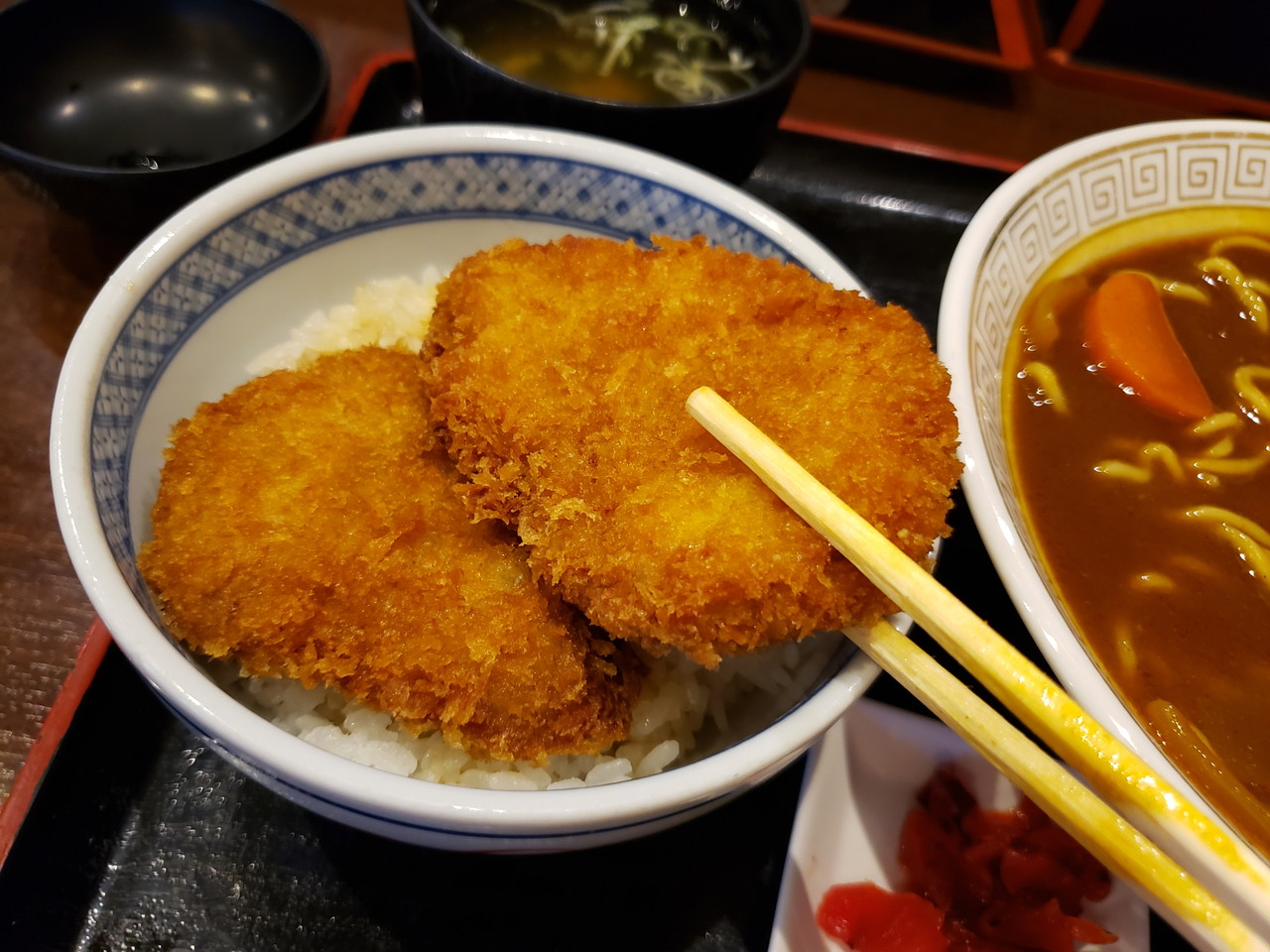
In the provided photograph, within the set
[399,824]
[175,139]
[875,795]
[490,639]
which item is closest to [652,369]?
[490,639]

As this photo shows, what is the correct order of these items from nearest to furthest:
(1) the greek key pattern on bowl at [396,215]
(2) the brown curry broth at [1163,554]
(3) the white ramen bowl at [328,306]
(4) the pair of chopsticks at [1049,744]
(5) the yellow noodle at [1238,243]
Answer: (4) the pair of chopsticks at [1049,744]
(3) the white ramen bowl at [328,306]
(2) the brown curry broth at [1163,554]
(1) the greek key pattern on bowl at [396,215]
(5) the yellow noodle at [1238,243]

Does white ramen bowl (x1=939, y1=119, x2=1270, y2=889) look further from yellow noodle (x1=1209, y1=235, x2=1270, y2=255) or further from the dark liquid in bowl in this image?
the dark liquid in bowl

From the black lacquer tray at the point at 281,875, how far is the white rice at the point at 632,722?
0.15 metres

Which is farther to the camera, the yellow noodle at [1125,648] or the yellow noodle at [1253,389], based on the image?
the yellow noodle at [1253,389]

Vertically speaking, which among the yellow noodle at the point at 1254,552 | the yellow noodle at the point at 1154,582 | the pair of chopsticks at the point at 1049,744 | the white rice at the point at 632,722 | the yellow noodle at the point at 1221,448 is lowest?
the white rice at the point at 632,722

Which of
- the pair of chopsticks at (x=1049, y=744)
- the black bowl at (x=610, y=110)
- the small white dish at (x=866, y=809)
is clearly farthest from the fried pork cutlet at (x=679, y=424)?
the black bowl at (x=610, y=110)

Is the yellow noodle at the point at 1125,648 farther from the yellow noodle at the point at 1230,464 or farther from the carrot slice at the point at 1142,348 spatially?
the carrot slice at the point at 1142,348

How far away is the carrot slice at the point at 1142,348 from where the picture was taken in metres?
1.73

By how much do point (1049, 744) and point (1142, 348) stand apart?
1.13m

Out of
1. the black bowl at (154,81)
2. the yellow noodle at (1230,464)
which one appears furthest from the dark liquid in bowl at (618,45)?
the yellow noodle at (1230,464)

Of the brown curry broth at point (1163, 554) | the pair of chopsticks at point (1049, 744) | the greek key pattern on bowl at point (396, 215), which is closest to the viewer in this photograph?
the pair of chopsticks at point (1049, 744)

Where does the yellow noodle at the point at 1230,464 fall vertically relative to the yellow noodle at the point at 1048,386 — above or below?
below

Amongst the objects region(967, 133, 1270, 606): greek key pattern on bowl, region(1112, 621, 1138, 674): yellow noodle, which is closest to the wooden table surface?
A: region(967, 133, 1270, 606): greek key pattern on bowl

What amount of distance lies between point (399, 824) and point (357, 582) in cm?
35
